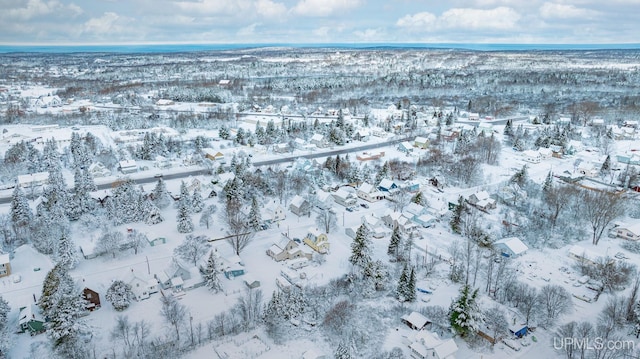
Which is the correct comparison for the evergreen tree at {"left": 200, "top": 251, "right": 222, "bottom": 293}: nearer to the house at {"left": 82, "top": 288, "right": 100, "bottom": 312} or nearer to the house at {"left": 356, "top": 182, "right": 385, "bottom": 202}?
the house at {"left": 82, "top": 288, "right": 100, "bottom": 312}

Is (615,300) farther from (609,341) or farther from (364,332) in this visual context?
(364,332)

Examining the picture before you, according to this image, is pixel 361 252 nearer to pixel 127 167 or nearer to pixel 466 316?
pixel 466 316

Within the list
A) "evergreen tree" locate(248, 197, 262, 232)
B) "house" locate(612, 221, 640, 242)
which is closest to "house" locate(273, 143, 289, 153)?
"evergreen tree" locate(248, 197, 262, 232)

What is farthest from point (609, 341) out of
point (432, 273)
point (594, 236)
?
point (594, 236)

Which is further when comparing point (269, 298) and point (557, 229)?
point (557, 229)

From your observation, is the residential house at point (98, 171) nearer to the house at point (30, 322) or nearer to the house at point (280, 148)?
the house at point (280, 148)

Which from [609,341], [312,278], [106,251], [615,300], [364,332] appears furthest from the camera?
[106,251]

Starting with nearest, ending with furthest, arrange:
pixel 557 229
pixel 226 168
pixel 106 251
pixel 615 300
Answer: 1. pixel 615 300
2. pixel 106 251
3. pixel 557 229
4. pixel 226 168
